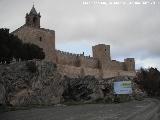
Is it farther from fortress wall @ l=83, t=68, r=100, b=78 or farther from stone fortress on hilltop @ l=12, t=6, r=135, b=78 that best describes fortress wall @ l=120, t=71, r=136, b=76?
fortress wall @ l=83, t=68, r=100, b=78

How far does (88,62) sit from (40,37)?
1838cm

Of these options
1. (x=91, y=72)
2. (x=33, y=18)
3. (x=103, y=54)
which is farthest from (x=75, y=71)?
(x=33, y=18)

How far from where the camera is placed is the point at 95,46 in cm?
7488

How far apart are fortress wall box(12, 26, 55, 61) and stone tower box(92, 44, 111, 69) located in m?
17.5

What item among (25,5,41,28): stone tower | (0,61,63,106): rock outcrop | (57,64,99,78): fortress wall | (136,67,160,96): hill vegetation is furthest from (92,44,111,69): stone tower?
(0,61,63,106): rock outcrop

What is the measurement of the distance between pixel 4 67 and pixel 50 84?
497cm

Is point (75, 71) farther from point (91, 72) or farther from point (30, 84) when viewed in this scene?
point (30, 84)

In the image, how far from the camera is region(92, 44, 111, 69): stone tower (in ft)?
242

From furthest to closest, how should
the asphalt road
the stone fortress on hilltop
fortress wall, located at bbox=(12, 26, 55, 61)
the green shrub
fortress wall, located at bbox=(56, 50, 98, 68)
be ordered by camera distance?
fortress wall, located at bbox=(56, 50, 98, 68), the stone fortress on hilltop, fortress wall, located at bbox=(12, 26, 55, 61), the green shrub, the asphalt road

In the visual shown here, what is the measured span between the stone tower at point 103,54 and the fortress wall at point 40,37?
57.4 ft

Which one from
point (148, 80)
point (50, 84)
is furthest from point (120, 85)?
point (148, 80)

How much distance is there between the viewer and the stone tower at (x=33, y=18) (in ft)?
191

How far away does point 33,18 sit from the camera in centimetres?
5909

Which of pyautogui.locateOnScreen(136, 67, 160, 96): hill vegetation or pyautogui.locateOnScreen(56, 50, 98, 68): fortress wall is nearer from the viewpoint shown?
pyautogui.locateOnScreen(136, 67, 160, 96): hill vegetation
